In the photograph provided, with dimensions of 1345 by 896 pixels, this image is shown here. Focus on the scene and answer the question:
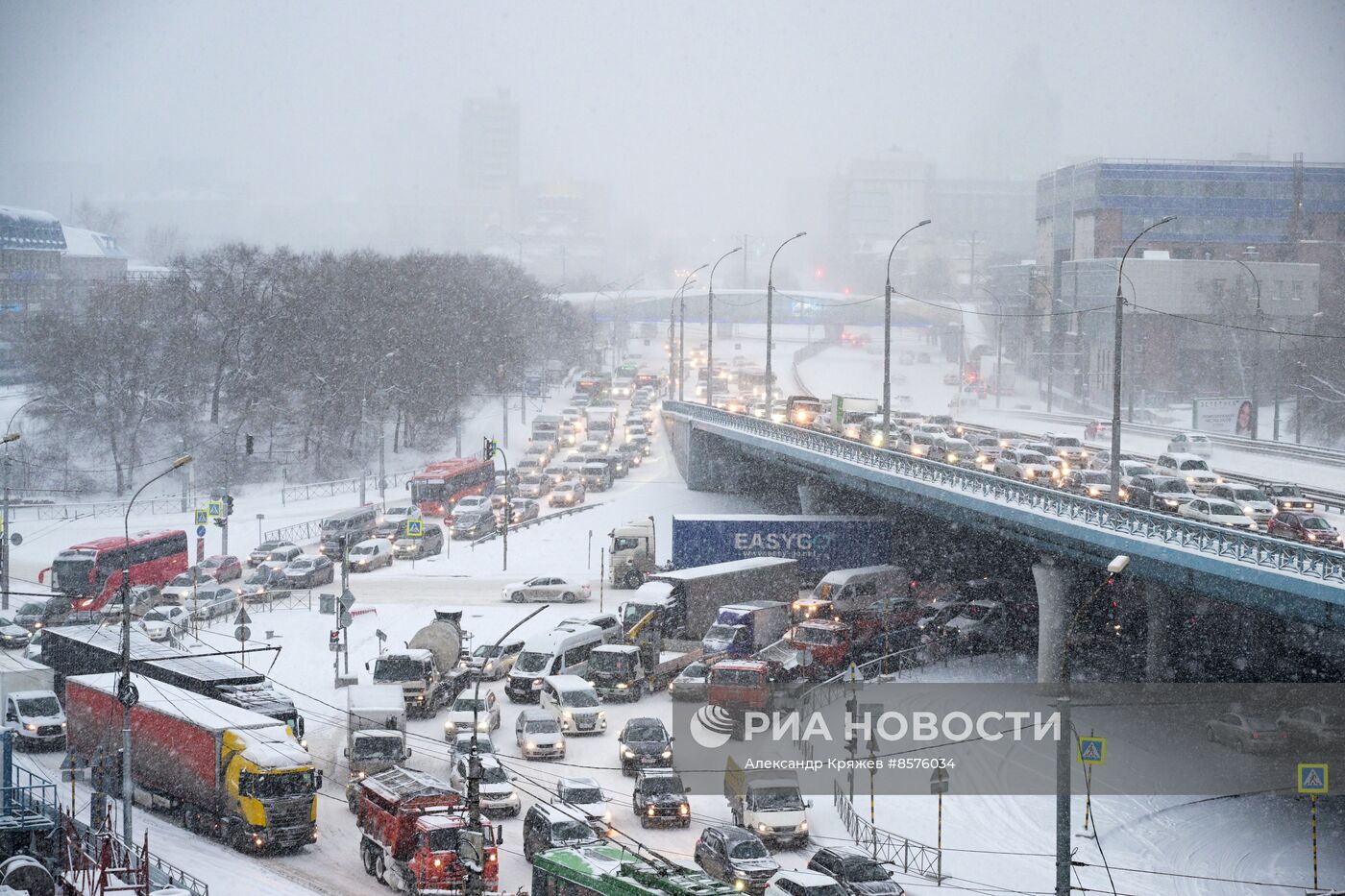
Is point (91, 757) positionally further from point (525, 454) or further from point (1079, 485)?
point (525, 454)

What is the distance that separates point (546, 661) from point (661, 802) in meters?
9.21

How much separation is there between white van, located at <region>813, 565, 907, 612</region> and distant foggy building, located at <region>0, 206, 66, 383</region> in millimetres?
94965

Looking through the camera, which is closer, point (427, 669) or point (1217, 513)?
point (427, 669)

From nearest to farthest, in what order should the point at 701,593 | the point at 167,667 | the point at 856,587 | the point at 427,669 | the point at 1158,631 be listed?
the point at 167,667, the point at 427,669, the point at 1158,631, the point at 701,593, the point at 856,587

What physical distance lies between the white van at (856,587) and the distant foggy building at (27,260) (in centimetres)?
9497

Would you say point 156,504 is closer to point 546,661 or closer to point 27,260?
point 546,661

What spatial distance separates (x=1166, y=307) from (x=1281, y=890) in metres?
74.5

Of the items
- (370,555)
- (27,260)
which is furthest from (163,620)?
(27,260)

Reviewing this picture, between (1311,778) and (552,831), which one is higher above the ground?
(1311,778)

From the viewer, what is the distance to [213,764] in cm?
2319

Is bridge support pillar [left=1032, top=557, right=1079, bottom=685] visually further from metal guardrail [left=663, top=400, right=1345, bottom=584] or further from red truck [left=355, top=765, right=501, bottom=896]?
red truck [left=355, top=765, right=501, bottom=896]

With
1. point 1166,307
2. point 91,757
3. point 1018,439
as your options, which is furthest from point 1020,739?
point 1166,307

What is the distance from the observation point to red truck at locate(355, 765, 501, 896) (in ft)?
68.1

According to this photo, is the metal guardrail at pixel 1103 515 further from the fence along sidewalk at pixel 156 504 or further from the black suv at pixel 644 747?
the fence along sidewalk at pixel 156 504
